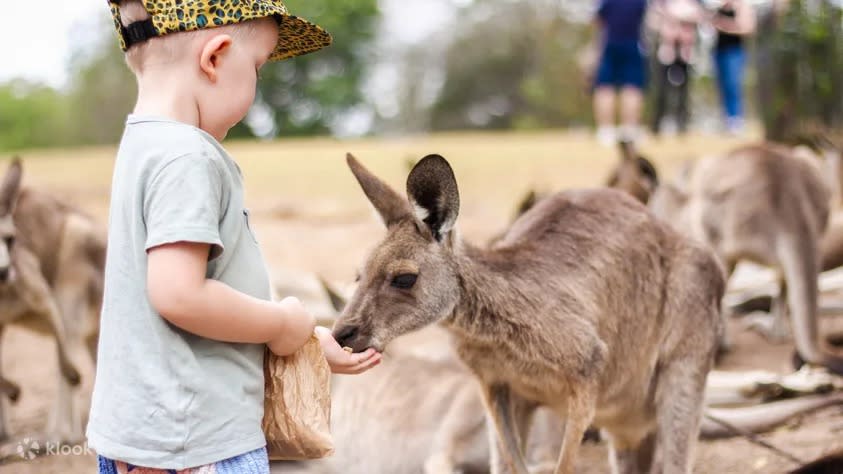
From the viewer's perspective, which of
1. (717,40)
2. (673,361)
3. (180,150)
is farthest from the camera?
(717,40)

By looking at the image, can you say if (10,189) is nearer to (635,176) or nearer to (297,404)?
(297,404)

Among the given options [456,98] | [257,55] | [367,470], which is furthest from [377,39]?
[257,55]

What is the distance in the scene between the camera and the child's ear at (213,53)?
61.8 inches

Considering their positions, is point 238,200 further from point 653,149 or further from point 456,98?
point 456,98

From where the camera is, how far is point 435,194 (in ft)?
7.63

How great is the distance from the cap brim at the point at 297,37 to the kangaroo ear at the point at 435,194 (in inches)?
16.3

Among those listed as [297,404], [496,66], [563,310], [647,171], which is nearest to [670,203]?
[647,171]

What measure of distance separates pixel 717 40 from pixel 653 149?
3.46 ft

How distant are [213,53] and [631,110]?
6550mm

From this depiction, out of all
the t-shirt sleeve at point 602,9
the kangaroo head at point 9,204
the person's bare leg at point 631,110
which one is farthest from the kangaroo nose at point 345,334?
the t-shirt sleeve at point 602,9

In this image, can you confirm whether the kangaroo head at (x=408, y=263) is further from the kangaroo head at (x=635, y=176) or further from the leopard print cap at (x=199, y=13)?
the kangaroo head at (x=635, y=176)

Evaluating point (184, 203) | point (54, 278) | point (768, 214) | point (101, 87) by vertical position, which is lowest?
point (101, 87)

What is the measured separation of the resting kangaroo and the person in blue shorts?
4.94m

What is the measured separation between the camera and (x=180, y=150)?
152 centimetres
